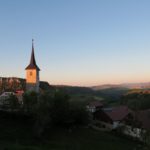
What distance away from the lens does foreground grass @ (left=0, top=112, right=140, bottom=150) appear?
36625 mm

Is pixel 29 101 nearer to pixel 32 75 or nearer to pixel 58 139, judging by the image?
pixel 58 139

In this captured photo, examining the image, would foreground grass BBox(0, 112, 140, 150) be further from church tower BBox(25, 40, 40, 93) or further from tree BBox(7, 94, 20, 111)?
church tower BBox(25, 40, 40, 93)

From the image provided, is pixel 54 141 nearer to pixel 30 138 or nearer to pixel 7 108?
pixel 30 138

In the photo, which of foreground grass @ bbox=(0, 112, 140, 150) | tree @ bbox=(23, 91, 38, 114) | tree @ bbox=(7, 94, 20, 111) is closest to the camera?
foreground grass @ bbox=(0, 112, 140, 150)

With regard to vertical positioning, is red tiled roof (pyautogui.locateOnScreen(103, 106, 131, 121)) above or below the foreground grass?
above

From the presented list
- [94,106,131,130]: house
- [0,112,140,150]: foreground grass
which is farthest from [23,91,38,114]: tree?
[94,106,131,130]: house

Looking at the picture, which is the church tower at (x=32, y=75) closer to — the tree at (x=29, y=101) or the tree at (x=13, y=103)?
the tree at (x=13, y=103)

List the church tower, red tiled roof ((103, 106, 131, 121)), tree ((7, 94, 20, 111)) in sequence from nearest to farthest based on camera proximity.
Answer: tree ((7, 94, 20, 111))
red tiled roof ((103, 106, 131, 121))
the church tower

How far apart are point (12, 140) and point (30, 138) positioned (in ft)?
11.0

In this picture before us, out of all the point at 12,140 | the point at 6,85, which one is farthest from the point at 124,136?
the point at 6,85

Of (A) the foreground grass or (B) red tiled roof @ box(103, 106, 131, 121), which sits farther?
(B) red tiled roof @ box(103, 106, 131, 121)

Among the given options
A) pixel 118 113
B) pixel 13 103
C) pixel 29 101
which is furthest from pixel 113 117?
pixel 13 103

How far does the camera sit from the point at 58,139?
40781mm

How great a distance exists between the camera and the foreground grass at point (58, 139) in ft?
120
